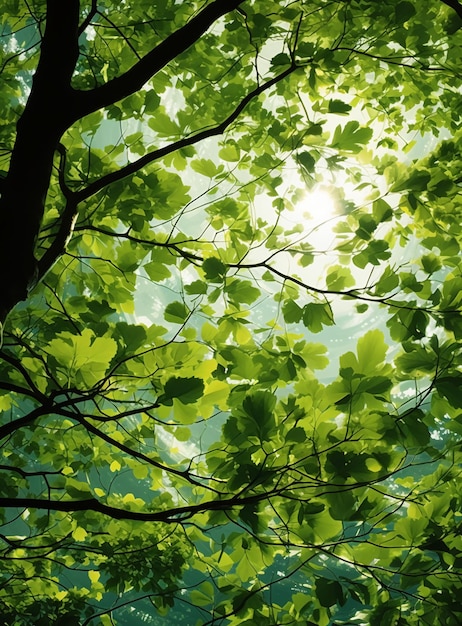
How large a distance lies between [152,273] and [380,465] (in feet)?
3.60

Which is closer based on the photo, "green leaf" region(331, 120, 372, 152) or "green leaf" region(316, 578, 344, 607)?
"green leaf" region(316, 578, 344, 607)

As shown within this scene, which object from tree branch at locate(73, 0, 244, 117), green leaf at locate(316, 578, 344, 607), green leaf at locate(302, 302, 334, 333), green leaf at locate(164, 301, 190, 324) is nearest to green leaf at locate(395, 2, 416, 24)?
tree branch at locate(73, 0, 244, 117)

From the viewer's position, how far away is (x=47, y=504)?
4.54 feet

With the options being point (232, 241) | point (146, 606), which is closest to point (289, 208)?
point (232, 241)

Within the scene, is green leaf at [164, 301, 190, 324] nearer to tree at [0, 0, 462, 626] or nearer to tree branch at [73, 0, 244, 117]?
tree at [0, 0, 462, 626]

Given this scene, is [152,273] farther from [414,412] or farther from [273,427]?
[414,412]

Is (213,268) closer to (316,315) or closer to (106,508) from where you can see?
(316,315)

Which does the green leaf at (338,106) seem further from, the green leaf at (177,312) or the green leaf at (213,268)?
the green leaf at (177,312)

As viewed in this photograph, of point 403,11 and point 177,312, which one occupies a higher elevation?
point 403,11

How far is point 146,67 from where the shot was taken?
133 cm

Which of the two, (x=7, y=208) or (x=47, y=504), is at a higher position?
(x=7, y=208)

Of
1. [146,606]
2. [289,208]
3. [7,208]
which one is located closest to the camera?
[7,208]

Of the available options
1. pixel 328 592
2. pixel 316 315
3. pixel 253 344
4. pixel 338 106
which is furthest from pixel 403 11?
pixel 328 592

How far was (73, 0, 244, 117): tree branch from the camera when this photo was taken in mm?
1320
